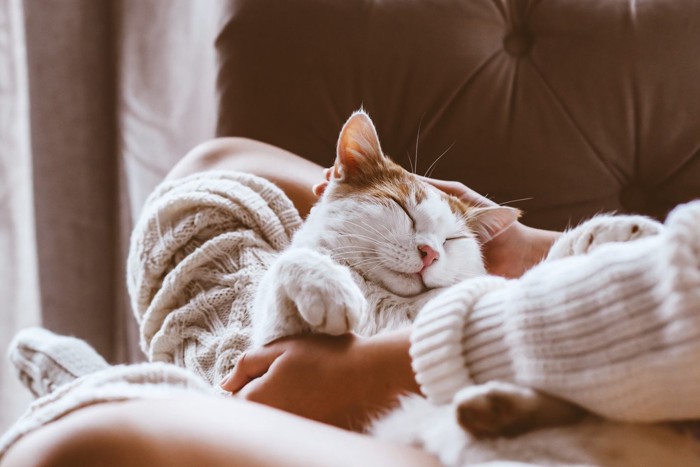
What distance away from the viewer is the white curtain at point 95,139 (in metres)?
1.46

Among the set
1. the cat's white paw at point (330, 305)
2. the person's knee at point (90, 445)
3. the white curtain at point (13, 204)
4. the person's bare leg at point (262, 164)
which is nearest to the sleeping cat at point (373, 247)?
the cat's white paw at point (330, 305)

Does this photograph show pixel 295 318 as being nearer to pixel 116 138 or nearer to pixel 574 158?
pixel 574 158

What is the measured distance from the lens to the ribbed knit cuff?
513 mm

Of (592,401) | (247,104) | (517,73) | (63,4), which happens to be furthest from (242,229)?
(63,4)

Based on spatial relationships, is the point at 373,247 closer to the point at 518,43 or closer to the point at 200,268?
the point at 200,268

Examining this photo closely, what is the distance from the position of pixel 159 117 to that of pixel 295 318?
1.01 m

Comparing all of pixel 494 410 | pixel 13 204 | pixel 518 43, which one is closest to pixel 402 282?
pixel 494 410

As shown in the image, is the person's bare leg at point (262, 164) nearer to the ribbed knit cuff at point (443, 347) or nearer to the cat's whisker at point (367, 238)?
the cat's whisker at point (367, 238)

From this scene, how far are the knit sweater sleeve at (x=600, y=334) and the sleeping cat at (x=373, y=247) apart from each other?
7.2 inches

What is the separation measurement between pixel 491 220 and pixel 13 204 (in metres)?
0.99

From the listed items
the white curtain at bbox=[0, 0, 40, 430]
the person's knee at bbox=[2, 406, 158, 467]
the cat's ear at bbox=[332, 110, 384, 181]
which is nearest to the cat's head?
the cat's ear at bbox=[332, 110, 384, 181]

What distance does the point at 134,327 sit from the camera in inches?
63.6

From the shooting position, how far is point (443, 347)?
514 millimetres

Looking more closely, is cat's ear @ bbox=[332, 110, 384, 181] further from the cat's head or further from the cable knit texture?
the cable knit texture
